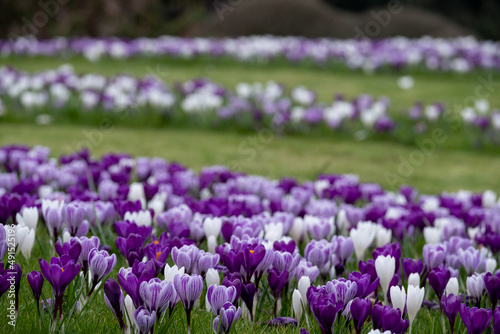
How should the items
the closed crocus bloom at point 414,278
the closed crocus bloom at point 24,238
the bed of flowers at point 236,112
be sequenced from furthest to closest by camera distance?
the bed of flowers at point 236,112 → the closed crocus bloom at point 24,238 → the closed crocus bloom at point 414,278

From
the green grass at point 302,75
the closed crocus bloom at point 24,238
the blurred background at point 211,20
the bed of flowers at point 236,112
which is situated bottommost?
the closed crocus bloom at point 24,238

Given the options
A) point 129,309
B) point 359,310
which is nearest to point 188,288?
point 129,309

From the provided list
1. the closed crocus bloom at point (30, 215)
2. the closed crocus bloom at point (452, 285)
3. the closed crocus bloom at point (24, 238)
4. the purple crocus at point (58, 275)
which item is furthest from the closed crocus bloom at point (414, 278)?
the closed crocus bloom at point (30, 215)

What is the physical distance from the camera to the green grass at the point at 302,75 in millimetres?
10742

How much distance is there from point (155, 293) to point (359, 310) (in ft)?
2.16

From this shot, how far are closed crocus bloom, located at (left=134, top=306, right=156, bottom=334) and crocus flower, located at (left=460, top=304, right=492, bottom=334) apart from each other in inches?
39.8

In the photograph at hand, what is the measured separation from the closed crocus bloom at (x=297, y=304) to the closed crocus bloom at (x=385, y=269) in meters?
0.35

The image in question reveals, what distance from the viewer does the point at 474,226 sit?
158 inches

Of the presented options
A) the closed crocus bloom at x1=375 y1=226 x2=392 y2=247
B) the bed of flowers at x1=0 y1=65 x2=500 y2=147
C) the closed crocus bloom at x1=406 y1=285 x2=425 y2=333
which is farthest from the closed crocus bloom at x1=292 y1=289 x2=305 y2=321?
the bed of flowers at x1=0 y1=65 x2=500 y2=147

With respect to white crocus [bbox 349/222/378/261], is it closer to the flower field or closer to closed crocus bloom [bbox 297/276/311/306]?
the flower field

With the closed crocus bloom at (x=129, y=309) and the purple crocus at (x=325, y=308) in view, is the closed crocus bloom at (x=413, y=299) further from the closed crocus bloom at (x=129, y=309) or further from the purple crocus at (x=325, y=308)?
the closed crocus bloom at (x=129, y=309)

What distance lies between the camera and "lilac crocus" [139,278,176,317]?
213cm

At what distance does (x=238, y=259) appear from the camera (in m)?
2.51

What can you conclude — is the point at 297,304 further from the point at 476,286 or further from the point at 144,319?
the point at 476,286
